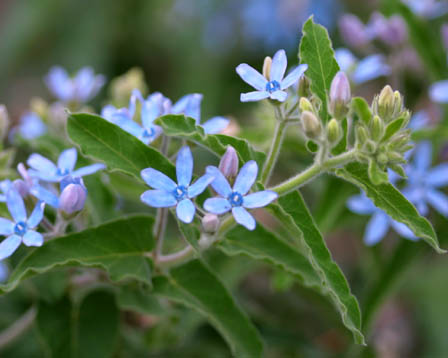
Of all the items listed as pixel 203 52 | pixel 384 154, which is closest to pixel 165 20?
pixel 203 52

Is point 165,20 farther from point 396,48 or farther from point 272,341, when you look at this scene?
point 272,341

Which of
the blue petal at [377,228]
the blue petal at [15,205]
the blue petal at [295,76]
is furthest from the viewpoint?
the blue petal at [377,228]

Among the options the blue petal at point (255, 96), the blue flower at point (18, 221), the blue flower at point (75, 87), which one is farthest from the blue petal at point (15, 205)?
the blue flower at point (75, 87)

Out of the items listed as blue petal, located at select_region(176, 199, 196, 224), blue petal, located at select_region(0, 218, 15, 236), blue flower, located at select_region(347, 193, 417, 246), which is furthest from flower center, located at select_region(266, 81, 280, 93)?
blue flower, located at select_region(347, 193, 417, 246)

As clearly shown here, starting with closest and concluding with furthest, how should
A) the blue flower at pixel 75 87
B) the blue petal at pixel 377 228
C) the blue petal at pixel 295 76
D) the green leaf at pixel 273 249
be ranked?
1. the blue petal at pixel 295 76
2. the green leaf at pixel 273 249
3. the blue petal at pixel 377 228
4. the blue flower at pixel 75 87

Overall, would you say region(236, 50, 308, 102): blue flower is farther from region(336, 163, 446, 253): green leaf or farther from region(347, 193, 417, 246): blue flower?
region(347, 193, 417, 246): blue flower

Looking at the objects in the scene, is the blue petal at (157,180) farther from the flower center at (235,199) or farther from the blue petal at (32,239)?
the blue petal at (32,239)

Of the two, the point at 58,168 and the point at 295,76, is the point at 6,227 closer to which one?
the point at 58,168
